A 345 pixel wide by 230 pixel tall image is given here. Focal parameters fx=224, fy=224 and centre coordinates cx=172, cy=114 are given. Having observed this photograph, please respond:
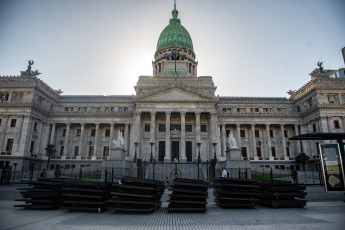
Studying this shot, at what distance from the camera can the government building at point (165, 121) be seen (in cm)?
4088

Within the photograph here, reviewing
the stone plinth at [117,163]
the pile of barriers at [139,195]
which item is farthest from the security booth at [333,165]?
the stone plinth at [117,163]

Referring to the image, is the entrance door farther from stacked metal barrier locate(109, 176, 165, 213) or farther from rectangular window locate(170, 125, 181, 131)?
stacked metal barrier locate(109, 176, 165, 213)

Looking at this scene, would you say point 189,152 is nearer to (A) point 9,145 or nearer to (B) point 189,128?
(B) point 189,128

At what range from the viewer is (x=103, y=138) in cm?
4897

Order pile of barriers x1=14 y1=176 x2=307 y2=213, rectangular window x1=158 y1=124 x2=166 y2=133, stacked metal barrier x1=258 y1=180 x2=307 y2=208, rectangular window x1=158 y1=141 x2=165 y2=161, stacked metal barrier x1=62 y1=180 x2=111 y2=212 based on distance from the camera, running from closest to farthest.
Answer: pile of barriers x1=14 y1=176 x2=307 y2=213 < stacked metal barrier x1=62 y1=180 x2=111 y2=212 < stacked metal barrier x1=258 y1=180 x2=307 y2=208 < rectangular window x1=158 y1=141 x2=165 y2=161 < rectangular window x1=158 y1=124 x2=166 y2=133

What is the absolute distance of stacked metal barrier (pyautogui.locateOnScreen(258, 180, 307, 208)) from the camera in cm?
1077

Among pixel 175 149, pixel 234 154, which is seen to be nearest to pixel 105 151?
pixel 175 149

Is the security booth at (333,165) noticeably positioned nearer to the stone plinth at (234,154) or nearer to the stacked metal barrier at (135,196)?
the stacked metal barrier at (135,196)

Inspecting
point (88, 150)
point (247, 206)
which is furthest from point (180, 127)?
point (247, 206)

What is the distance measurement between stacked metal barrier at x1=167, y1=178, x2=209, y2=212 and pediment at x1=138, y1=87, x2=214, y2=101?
31.8 meters

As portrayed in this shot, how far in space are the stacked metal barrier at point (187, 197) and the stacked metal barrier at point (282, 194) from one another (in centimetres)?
359

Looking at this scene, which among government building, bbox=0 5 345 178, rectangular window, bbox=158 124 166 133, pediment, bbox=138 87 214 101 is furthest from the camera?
rectangular window, bbox=158 124 166 133

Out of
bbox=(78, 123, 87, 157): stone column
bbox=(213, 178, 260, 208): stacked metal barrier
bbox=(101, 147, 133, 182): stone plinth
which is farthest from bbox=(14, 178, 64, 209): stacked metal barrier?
bbox=(78, 123, 87, 157): stone column

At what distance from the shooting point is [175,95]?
41688mm
